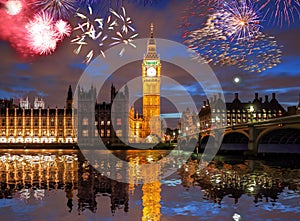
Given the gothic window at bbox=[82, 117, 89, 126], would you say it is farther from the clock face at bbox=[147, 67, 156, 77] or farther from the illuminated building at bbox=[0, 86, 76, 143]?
the clock face at bbox=[147, 67, 156, 77]

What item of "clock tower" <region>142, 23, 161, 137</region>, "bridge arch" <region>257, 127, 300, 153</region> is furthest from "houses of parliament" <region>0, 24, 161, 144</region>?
"bridge arch" <region>257, 127, 300, 153</region>

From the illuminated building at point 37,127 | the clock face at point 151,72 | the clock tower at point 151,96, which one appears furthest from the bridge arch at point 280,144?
the clock face at point 151,72

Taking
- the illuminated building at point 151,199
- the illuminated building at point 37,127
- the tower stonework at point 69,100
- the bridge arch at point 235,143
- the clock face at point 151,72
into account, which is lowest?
the illuminated building at point 151,199

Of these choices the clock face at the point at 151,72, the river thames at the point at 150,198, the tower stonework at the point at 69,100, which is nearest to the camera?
the river thames at the point at 150,198

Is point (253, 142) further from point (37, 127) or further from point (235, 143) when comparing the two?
point (37, 127)

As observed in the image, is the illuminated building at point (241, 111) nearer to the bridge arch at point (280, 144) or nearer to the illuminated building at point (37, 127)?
the illuminated building at point (37, 127)

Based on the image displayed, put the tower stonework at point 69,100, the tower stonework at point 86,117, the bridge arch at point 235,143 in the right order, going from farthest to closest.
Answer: the tower stonework at point 69,100 → the tower stonework at point 86,117 → the bridge arch at point 235,143

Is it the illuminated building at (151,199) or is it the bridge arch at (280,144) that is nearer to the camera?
the illuminated building at (151,199)

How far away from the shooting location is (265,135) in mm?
59000

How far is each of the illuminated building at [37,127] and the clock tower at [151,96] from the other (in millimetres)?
39842

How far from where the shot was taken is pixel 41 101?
18150 cm

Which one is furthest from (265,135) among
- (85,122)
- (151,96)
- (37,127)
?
(151,96)

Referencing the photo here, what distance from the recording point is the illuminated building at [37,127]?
14525cm

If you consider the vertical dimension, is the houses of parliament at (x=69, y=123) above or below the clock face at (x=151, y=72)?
below
